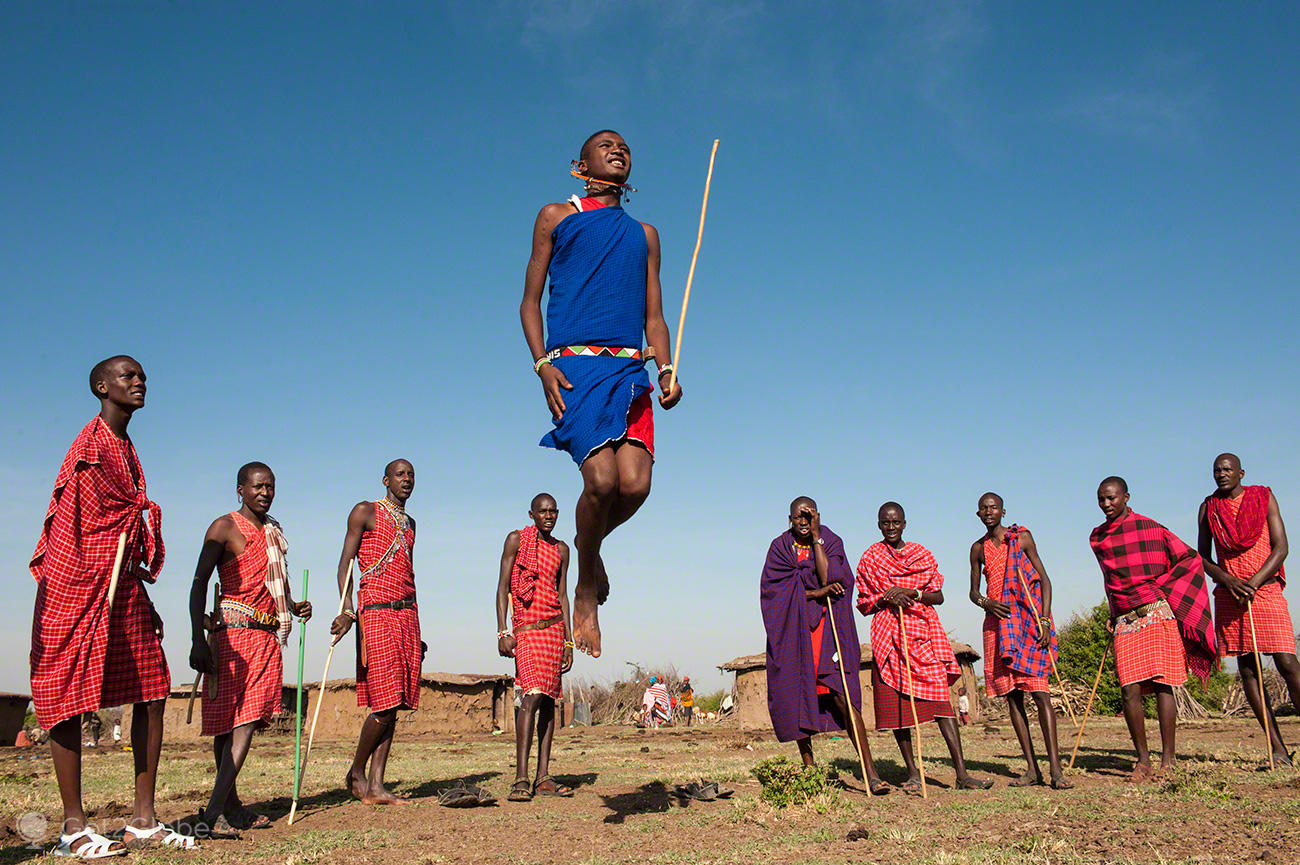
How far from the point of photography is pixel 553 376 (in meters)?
4.69

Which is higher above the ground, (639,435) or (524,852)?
(639,435)

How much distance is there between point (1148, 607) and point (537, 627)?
5.07 meters

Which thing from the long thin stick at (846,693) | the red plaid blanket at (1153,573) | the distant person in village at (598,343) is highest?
the distant person in village at (598,343)

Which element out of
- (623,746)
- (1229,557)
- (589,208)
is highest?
(589,208)

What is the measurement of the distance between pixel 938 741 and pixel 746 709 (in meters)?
7.52

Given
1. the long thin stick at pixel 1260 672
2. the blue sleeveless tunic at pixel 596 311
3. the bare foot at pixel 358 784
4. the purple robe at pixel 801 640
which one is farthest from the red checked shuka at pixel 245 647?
the long thin stick at pixel 1260 672

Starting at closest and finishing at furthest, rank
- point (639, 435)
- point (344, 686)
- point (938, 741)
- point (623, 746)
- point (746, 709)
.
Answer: point (639, 435)
point (938, 741)
point (623, 746)
point (746, 709)
point (344, 686)

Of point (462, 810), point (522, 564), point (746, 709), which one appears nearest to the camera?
point (462, 810)

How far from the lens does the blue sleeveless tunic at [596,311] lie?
4.58 metres

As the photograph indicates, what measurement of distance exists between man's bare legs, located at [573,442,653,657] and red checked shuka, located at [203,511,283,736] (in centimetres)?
301

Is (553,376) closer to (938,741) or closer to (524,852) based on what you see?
(524,852)

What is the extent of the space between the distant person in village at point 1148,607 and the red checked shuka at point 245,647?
652 centimetres

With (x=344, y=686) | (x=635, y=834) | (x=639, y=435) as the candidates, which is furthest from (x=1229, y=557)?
(x=344, y=686)

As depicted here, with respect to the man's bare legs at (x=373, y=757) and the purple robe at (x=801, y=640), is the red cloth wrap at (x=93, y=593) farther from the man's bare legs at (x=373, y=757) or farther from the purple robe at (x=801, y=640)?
the purple robe at (x=801, y=640)
